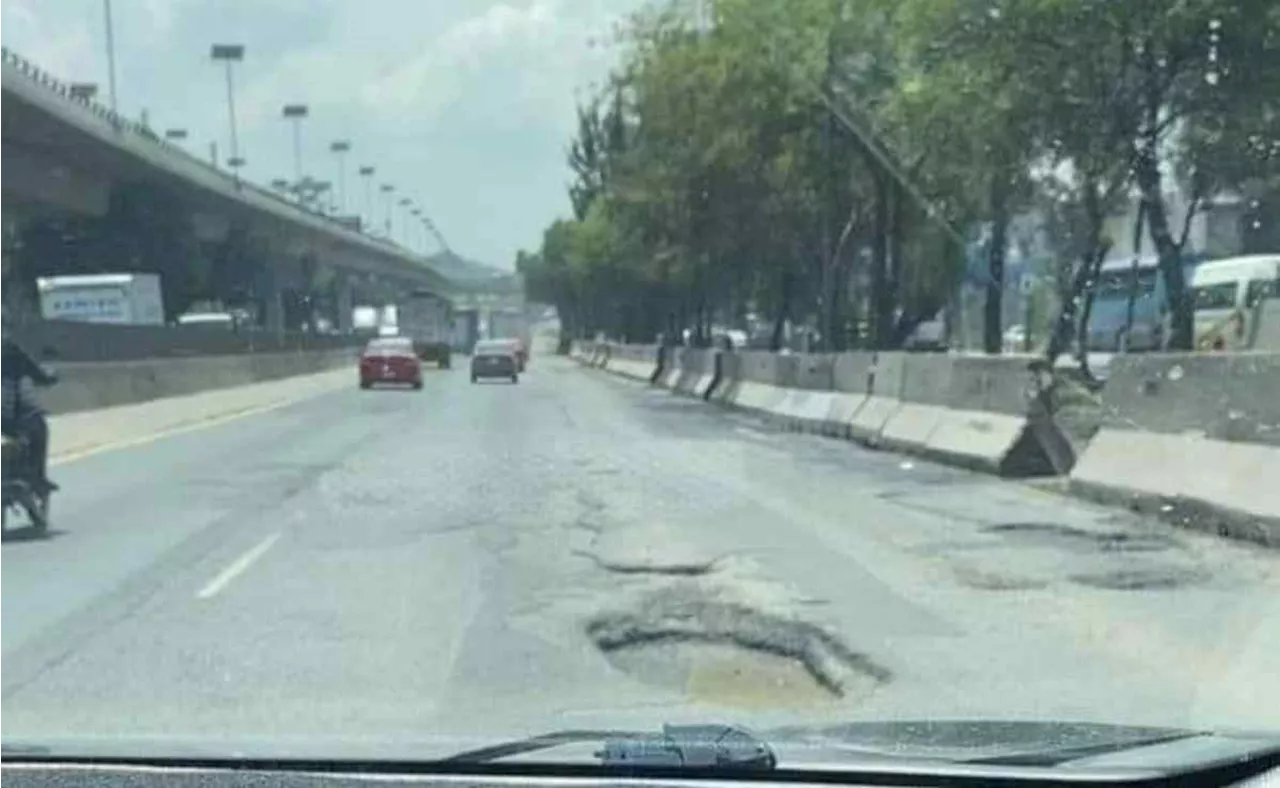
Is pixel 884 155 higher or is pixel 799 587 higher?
pixel 884 155

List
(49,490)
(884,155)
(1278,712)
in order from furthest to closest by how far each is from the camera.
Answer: (884,155), (49,490), (1278,712)

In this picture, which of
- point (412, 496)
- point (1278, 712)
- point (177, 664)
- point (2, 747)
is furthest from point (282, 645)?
point (412, 496)

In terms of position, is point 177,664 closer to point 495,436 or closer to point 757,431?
point 495,436

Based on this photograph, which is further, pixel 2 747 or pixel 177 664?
pixel 177 664

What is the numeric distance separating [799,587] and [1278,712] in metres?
5.46

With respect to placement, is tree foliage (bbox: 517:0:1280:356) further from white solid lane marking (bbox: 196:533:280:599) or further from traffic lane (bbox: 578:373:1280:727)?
white solid lane marking (bbox: 196:533:280:599)

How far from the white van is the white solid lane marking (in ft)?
94.5

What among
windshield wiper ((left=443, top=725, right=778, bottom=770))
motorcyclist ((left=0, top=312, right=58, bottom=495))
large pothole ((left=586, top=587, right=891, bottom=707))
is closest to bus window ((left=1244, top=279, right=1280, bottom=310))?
motorcyclist ((left=0, top=312, right=58, bottom=495))

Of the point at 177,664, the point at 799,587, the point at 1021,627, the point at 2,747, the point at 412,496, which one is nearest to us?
the point at 2,747

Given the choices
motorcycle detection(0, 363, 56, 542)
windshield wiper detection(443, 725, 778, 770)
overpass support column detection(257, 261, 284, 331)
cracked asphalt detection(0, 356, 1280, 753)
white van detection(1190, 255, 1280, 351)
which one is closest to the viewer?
windshield wiper detection(443, 725, 778, 770)

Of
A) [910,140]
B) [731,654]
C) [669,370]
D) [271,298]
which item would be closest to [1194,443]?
[731,654]

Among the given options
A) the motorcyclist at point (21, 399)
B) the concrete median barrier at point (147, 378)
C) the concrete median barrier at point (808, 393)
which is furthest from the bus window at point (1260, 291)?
the motorcyclist at point (21, 399)

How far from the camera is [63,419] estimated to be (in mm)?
38938

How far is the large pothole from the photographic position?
10805 mm
